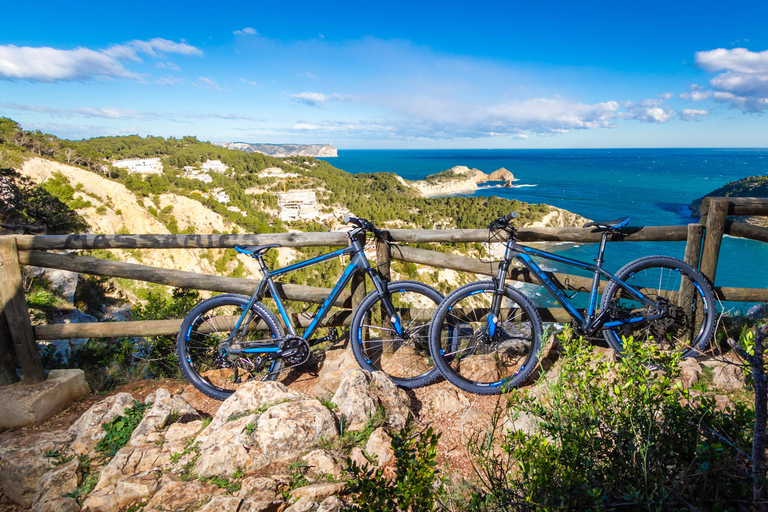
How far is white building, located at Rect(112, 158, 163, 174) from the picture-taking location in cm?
5009

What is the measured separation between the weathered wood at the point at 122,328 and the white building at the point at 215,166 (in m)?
66.3

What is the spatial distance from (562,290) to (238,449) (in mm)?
2935

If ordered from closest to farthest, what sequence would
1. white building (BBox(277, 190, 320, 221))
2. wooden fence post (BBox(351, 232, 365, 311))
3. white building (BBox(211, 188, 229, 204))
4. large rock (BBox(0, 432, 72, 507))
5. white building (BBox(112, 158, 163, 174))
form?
large rock (BBox(0, 432, 72, 507)), wooden fence post (BBox(351, 232, 365, 311)), white building (BBox(211, 188, 229, 204)), white building (BBox(112, 158, 163, 174)), white building (BBox(277, 190, 320, 221))

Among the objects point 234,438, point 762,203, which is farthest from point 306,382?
point 762,203

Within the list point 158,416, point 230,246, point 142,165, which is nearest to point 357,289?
point 230,246

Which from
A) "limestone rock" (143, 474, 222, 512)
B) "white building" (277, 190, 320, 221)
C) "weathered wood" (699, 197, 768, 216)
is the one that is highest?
"weathered wood" (699, 197, 768, 216)

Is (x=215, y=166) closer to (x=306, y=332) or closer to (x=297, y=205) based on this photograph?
(x=297, y=205)

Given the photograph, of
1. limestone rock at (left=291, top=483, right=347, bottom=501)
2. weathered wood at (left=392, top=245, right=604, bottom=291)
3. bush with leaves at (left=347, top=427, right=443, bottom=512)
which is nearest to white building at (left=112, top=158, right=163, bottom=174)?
weathered wood at (left=392, top=245, right=604, bottom=291)

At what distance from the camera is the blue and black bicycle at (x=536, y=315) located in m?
3.27

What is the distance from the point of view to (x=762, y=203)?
3404 mm

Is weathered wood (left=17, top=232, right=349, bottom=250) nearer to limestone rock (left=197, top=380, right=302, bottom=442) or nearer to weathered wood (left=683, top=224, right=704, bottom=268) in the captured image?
limestone rock (left=197, top=380, right=302, bottom=442)

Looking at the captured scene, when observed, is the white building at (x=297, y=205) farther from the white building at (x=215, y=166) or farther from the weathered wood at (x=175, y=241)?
the weathered wood at (x=175, y=241)

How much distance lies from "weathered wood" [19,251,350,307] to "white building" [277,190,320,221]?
51.5 meters

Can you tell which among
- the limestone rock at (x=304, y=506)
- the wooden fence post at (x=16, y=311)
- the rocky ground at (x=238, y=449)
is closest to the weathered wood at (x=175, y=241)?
the wooden fence post at (x=16, y=311)
